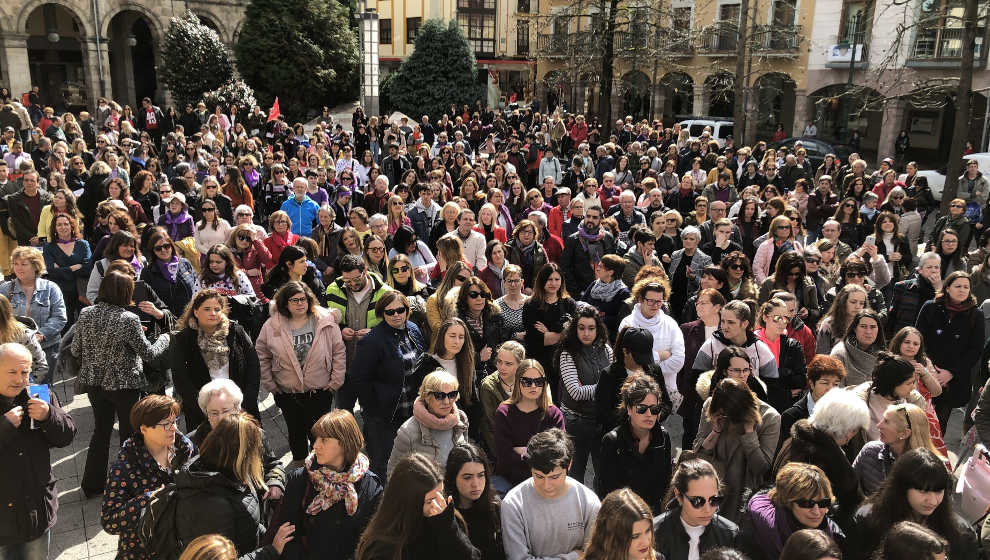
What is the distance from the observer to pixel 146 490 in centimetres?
393

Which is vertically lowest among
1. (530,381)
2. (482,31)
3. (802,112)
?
(530,381)

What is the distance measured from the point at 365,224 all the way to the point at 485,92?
32134 millimetres

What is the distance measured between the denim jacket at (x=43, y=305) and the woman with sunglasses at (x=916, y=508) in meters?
6.13

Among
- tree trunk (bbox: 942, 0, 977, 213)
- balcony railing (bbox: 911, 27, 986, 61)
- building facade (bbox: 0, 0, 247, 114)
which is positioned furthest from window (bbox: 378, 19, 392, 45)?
tree trunk (bbox: 942, 0, 977, 213)

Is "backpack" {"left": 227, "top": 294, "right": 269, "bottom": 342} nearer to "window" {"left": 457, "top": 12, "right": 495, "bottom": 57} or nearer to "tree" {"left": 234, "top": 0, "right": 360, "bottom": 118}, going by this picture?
"tree" {"left": 234, "top": 0, "right": 360, "bottom": 118}

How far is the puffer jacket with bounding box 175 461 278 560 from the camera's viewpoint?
137 inches

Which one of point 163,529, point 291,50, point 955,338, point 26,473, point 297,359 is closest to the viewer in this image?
point 163,529

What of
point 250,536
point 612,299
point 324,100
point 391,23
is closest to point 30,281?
point 250,536

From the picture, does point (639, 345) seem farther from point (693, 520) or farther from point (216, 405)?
point (216, 405)

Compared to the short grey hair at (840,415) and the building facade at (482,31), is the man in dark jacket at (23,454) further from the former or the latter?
the building facade at (482,31)

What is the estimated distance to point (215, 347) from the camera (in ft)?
17.8

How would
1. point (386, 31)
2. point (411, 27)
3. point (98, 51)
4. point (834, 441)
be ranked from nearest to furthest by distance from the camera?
point (834, 441) → point (98, 51) → point (411, 27) → point (386, 31)

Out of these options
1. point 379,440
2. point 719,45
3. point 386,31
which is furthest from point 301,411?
point 386,31

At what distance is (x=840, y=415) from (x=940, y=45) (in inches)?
A: 1151
